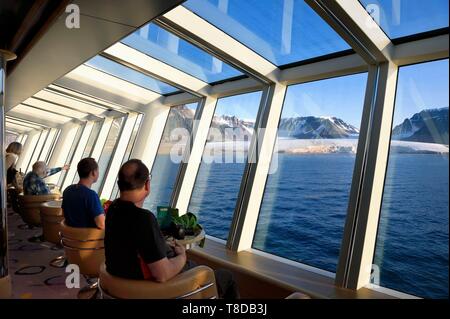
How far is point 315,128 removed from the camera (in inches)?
160

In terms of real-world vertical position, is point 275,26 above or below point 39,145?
above

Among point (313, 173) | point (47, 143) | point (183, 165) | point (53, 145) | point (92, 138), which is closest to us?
point (313, 173)

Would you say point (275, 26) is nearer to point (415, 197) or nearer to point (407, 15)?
point (407, 15)

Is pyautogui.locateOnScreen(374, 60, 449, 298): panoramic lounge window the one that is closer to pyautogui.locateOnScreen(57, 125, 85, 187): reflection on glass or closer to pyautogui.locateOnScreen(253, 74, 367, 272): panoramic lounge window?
pyautogui.locateOnScreen(253, 74, 367, 272): panoramic lounge window

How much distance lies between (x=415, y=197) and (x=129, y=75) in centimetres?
502

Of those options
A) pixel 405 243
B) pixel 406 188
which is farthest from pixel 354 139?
pixel 405 243

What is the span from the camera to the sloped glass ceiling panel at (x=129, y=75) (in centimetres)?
555

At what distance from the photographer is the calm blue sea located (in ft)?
9.45

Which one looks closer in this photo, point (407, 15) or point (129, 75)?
point (407, 15)

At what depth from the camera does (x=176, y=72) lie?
512 centimetres

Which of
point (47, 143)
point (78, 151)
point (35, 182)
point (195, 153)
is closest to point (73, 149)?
point (78, 151)

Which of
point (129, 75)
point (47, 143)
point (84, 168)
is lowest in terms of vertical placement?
point (84, 168)

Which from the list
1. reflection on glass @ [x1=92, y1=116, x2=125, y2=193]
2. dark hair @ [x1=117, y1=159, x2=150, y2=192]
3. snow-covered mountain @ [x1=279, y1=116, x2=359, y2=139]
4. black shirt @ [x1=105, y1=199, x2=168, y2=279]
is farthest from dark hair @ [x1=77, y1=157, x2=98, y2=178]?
reflection on glass @ [x1=92, y1=116, x2=125, y2=193]
